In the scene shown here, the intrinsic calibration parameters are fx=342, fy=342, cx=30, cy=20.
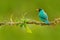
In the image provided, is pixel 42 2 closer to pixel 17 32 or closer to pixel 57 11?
pixel 57 11

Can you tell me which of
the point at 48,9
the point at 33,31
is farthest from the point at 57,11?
the point at 33,31

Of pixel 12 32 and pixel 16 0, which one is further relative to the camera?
pixel 16 0

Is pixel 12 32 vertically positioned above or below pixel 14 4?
below

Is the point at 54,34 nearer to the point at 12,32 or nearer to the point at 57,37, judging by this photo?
the point at 57,37

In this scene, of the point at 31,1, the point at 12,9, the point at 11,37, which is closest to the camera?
the point at 11,37

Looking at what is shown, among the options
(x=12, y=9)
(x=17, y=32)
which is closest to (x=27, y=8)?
(x=12, y=9)

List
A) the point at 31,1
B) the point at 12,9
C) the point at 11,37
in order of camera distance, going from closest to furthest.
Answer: the point at 11,37, the point at 12,9, the point at 31,1
